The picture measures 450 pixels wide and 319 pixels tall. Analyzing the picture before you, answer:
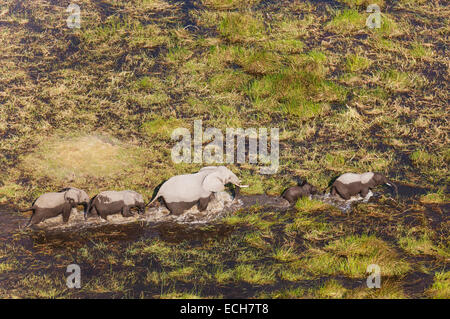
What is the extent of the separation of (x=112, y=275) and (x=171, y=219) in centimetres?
173

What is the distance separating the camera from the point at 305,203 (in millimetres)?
11219

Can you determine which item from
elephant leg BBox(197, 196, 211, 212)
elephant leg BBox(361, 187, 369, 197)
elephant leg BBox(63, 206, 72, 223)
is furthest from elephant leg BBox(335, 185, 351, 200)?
elephant leg BBox(63, 206, 72, 223)

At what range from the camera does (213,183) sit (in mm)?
11031

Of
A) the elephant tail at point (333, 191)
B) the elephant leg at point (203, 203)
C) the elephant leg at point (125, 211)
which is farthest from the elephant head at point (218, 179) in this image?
the elephant tail at point (333, 191)

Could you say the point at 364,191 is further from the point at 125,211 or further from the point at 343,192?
the point at 125,211

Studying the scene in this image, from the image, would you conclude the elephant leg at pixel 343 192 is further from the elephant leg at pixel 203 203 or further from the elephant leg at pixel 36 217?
the elephant leg at pixel 36 217

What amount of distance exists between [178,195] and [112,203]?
1130mm

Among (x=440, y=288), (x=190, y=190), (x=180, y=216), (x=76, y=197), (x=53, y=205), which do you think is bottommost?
(x=440, y=288)

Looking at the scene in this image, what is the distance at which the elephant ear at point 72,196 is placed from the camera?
35.2 ft

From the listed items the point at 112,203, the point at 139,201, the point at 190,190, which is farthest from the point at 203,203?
the point at 112,203

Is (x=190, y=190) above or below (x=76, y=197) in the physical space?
above

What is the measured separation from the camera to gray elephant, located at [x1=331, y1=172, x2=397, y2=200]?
11.2 metres

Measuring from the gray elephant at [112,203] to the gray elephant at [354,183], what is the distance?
351 centimetres

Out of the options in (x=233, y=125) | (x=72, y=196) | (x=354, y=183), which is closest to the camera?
(x=72, y=196)
